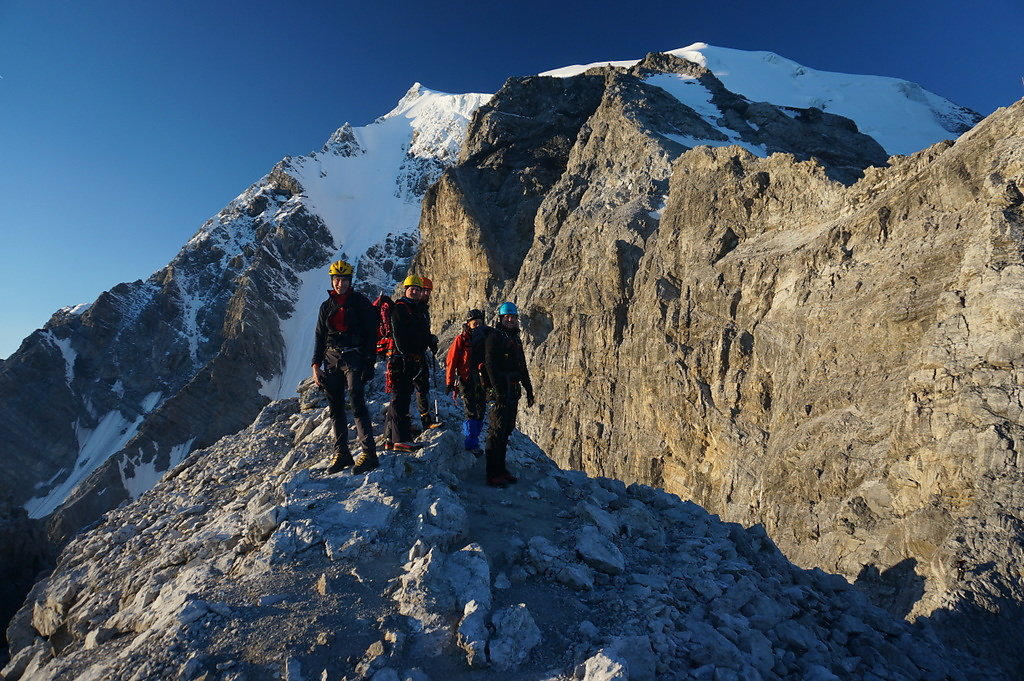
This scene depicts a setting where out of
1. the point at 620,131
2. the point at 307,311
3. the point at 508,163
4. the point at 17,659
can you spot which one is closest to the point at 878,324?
the point at 17,659

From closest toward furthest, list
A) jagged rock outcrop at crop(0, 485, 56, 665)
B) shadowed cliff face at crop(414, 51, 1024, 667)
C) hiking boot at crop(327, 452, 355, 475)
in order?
1. hiking boot at crop(327, 452, 355, 475)
2. shadowed cliff face at crop(414, 51, 1024, 667)
3. jagged rock outcrop at crop(0, 485, 56, 665)

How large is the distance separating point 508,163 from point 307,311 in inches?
3213

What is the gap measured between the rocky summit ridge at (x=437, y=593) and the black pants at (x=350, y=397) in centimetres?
37

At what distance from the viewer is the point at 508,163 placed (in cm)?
4497

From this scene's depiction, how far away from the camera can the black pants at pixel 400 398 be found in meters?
6.42

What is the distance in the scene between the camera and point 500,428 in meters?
6.28

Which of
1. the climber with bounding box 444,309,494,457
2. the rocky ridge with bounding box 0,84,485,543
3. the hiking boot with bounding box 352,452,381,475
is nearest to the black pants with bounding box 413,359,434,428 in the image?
the climber with bounding box 444,309,494,457

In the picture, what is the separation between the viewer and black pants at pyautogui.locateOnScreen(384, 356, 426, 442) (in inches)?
253

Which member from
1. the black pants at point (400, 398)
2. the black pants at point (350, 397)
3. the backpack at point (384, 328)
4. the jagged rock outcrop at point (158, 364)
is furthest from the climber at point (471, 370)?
the jagged rock outcrop at point (158, 364)

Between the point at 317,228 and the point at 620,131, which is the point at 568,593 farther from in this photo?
the point at 317,228

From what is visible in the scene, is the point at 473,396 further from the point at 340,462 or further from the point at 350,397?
the point at 340,462

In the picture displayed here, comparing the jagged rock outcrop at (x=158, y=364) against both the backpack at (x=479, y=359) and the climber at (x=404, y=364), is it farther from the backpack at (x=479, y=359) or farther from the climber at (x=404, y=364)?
the backpack at (x=479, y=359)

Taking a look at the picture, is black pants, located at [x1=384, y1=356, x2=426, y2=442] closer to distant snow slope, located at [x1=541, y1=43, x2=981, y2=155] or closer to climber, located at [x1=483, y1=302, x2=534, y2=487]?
climber, located at [x1=483, y1=302, x2=534, y2=487]

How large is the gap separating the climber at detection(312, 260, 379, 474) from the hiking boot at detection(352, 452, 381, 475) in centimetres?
10
